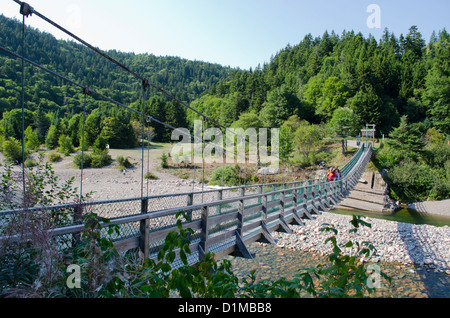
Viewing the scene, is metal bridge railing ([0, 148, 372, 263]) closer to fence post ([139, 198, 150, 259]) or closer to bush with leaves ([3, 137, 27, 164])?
fence post ([139, 198, 150, 259])

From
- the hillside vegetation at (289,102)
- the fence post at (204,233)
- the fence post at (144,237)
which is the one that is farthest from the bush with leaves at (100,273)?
the hillside vegetation at (289,102)

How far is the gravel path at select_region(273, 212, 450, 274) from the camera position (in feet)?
36.8

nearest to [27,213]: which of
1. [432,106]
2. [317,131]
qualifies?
[317,131]

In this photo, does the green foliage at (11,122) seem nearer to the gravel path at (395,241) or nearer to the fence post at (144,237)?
the fence post at (144,237)

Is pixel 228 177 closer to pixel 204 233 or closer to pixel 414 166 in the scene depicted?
pixel 414 166

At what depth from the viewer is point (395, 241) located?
13445 mm

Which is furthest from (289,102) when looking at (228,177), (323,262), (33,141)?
(33,141)

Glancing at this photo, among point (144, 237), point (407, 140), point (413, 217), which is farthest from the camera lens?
point (407, 140)

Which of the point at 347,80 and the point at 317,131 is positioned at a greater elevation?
the point at 347,80

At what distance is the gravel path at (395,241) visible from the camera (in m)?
11.2

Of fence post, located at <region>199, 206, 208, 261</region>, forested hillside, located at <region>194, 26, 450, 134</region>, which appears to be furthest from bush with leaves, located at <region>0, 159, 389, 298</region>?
forested hillside, located at <region>194, 26, 450, 134</region>

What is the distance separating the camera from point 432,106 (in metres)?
44.7

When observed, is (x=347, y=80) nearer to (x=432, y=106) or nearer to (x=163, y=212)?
(x=432, y=106)
